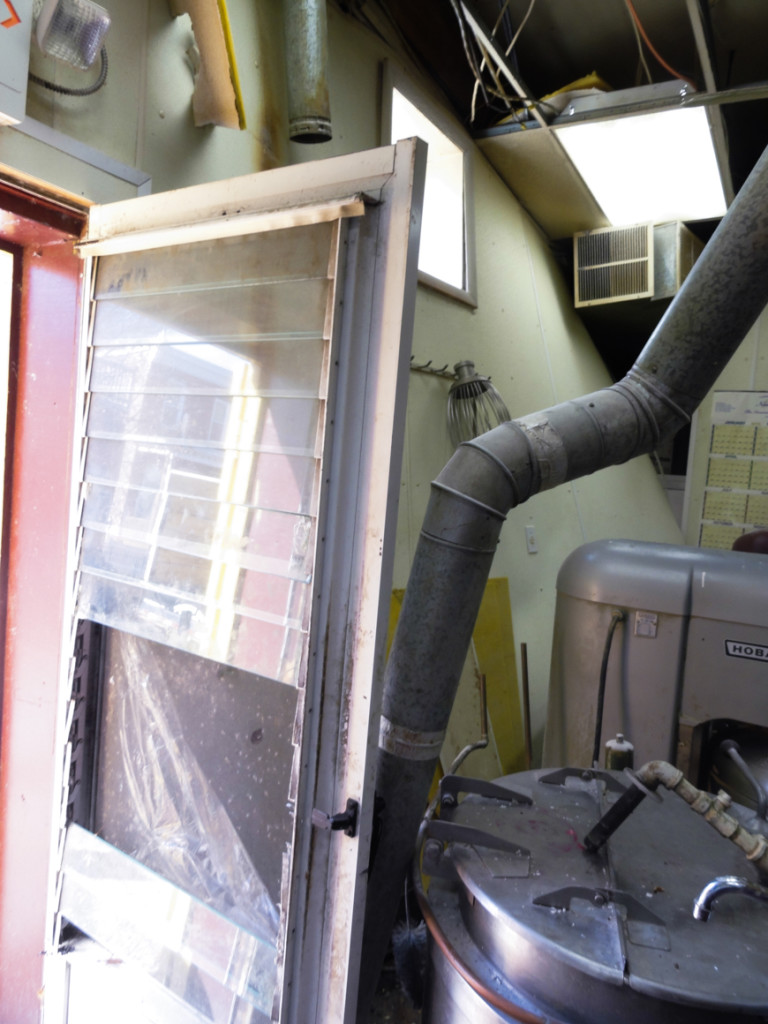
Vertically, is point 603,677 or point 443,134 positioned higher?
point 443,134

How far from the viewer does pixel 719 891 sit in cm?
104

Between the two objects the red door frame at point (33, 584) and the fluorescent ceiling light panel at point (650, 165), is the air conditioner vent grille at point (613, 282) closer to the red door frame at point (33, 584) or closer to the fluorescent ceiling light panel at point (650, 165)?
the fluorescent ceiling light panel at point (650, 165)

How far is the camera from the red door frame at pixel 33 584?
1588 millimetres

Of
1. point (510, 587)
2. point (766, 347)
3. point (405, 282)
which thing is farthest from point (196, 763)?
point (766, 347)

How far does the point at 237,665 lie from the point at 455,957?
63 centimetres

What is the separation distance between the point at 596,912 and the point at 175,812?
0.88 metres

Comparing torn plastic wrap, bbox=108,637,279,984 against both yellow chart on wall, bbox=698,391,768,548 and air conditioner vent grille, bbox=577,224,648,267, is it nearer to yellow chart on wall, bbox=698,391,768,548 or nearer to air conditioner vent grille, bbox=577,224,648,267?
air conditioner vent grille, bbox=577,224,648,267

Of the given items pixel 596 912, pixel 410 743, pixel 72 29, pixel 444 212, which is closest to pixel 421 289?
pixel 444 212

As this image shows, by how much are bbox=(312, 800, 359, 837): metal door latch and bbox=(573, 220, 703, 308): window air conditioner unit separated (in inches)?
138

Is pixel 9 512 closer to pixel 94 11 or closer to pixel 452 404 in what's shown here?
pixel 94 11

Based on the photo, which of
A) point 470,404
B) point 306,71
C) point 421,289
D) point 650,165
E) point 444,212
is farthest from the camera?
point 650,165

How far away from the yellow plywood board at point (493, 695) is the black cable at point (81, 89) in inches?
83.5

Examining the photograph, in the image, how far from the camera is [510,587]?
3215 millimetres

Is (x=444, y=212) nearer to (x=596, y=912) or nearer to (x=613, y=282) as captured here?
(x=613, y=282)
